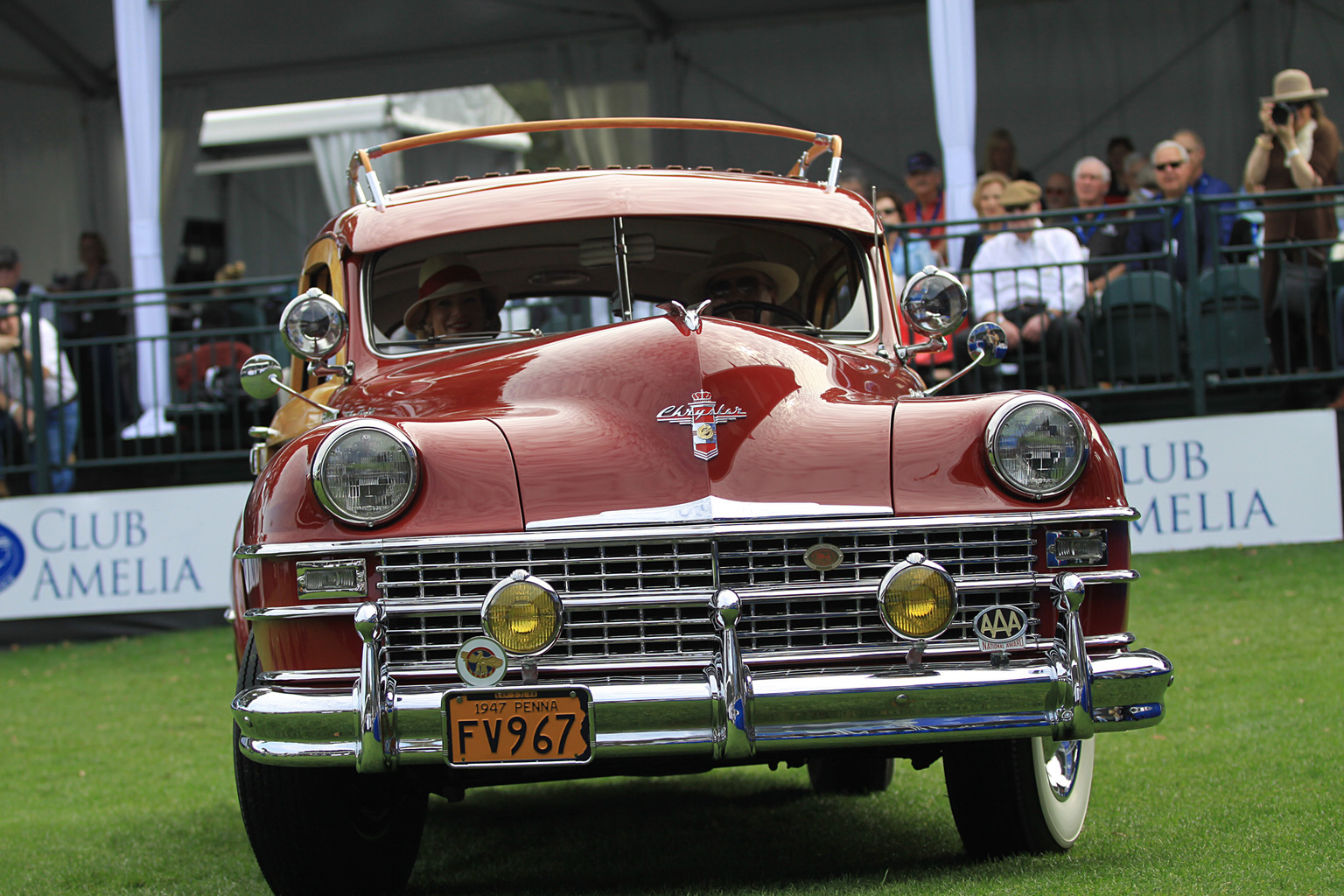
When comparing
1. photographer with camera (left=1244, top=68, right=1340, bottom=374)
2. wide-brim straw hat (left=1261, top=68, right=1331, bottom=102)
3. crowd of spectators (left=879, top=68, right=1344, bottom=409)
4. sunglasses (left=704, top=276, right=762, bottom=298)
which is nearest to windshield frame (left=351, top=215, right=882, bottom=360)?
sunglasses (left=704, top=276, right=762, bottom=298)

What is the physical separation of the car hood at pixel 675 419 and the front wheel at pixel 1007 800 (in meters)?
0.83

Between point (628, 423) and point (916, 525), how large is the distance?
703 mm

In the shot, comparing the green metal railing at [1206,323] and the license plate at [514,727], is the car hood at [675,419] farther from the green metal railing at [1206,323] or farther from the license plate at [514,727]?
the green metal railing at [1206,323]

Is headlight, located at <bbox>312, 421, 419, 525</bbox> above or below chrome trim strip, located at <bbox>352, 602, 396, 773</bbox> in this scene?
above

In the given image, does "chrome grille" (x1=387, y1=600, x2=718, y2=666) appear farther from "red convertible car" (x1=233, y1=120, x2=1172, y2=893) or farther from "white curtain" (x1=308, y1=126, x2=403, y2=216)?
"white curtain" (x1=308, y1=126, x2=403, y2=216)

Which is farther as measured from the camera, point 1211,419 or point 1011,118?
point 1011,118

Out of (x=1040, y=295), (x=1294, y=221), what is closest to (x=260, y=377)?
(x=1040, y=295)

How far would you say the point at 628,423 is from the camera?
3395mm

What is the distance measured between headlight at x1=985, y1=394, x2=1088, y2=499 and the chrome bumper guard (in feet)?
0.69

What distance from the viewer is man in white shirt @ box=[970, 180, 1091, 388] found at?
28.2 feet

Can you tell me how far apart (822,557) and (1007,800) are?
0.99m

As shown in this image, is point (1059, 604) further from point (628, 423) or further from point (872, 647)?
point (628, 423)

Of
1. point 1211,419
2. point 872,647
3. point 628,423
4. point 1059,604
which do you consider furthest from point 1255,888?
point 1211,419

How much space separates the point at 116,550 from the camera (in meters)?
9.12
